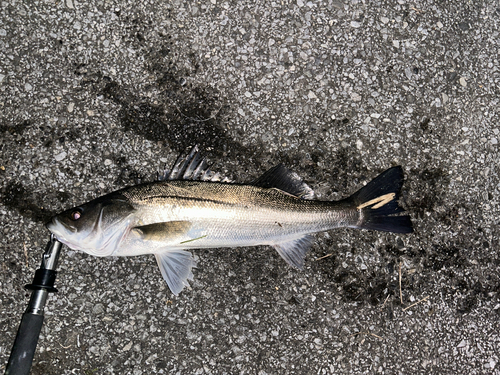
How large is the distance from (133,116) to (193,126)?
58cm

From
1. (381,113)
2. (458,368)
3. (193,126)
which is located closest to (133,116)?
(193,126)

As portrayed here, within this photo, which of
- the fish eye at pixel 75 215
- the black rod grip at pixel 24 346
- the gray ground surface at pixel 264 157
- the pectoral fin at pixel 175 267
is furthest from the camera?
the gray ground surface at pixel 264 157

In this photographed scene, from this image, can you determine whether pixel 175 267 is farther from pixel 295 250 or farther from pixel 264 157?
pixel 264 157

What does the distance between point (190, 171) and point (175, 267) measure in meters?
0.86

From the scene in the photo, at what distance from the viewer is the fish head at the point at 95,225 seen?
9.43 ft

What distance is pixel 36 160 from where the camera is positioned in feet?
11.1

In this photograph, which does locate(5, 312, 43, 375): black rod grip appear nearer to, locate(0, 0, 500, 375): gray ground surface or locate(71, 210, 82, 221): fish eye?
locate(0, 0, 500, 375): gray ground surface

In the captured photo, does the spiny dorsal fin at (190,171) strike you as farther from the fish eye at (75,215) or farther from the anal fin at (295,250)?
the anal fin at (295,250)

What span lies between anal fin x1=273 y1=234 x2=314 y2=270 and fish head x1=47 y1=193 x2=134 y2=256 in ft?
4.52

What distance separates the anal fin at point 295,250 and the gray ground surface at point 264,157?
0.20m

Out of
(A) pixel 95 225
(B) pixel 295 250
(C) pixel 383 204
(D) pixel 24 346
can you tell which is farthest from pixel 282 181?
(D) pixel 24 346

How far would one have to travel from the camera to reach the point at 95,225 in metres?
2.92

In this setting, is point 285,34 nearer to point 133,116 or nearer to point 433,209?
point 133,116

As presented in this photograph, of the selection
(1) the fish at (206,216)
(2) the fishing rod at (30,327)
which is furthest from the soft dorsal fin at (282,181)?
(2) the fishing rod at (30,327)
